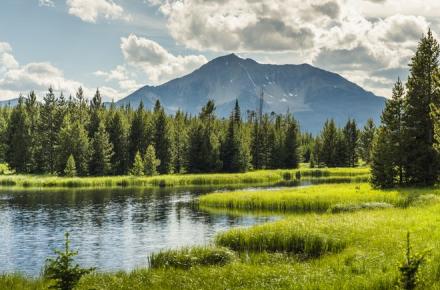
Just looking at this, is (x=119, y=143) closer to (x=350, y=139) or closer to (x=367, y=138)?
(x=350, y=139)

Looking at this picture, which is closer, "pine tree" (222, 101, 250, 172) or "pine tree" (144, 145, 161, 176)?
"pine tree" (144, 145, 161, 176)

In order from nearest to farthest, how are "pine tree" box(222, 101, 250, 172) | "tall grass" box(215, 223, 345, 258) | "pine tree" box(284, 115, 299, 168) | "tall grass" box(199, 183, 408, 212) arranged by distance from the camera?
1. "tall grass" box(215, 223, 345, 258)
2. "tall grass" box(199, 183, 408, 212)
3. "pine tree" box(222, 101, 250, 172)
4. "pine tree" box(284, 115, 299, 168)

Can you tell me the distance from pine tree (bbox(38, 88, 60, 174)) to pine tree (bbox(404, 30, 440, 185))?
8632 centimetres

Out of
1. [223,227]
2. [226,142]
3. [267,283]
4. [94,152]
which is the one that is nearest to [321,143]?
[226,142]

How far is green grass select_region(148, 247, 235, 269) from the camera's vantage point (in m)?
26.8

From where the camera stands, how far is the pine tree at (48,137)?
121750 mm

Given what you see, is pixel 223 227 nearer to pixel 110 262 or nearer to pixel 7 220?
pixel 110 262

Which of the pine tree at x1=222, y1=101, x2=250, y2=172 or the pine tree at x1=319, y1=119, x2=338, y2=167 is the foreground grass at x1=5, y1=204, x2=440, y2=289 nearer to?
the pine tree at x1=222, y1=101, x2=250, y2=172

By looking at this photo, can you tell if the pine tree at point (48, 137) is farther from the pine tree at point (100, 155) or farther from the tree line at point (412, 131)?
the tree line at point (412, 131)

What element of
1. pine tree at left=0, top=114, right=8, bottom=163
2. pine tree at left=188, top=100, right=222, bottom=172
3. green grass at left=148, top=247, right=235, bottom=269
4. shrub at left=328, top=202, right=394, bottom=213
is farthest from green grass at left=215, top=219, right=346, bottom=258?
pine tree at left=0, top=114, right=8, bottom=163

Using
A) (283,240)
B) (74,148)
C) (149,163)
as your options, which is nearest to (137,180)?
(149,163)

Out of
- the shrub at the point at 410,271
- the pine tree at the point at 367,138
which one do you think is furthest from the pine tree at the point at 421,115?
the pine tree at the point at 367,138

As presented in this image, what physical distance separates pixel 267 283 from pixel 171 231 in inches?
1061

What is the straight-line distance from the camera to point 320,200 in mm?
55000
